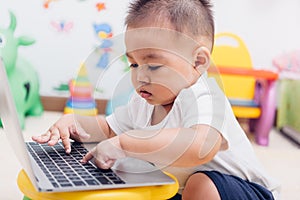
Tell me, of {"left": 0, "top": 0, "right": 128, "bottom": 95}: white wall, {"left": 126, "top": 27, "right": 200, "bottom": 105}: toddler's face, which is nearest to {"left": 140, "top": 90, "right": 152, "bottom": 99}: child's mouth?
{"left": 126, "top": 27, "right": 200, "bottom": 105}: toddler's face

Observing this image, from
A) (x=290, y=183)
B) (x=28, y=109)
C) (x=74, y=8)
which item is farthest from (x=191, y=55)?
(x=74, y=8)

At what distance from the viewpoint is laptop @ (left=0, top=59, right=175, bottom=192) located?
0.52 m

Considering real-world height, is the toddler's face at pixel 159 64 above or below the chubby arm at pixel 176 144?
above

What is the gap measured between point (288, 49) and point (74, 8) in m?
1.01

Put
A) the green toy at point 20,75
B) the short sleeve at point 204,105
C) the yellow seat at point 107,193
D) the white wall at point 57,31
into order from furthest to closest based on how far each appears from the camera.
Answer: the white wall at point 57,31 < the green toy at point 20,75 < the short sleeve at point 204,105 < the yellow seat at point 107,193

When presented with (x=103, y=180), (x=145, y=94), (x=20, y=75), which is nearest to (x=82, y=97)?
(x=20, y=75)

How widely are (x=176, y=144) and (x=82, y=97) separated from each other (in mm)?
837

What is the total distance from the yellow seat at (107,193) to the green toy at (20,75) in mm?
1183

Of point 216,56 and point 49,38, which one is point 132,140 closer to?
point 216,56

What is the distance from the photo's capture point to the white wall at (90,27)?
7.01ft

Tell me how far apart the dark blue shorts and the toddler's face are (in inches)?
5.3

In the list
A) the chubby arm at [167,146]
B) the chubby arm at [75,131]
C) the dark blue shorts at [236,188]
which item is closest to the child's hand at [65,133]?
the chubby arm at [75,131]

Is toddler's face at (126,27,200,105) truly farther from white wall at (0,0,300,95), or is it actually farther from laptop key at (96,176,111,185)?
white wall at (0,0,300,95)

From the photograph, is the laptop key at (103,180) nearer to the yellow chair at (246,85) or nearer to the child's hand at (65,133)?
the child's hand at (65,133)
